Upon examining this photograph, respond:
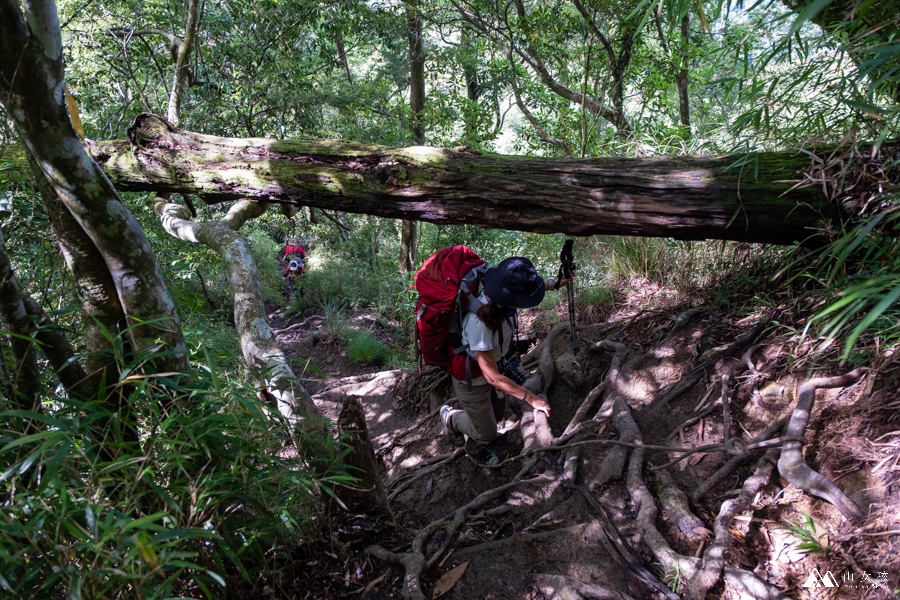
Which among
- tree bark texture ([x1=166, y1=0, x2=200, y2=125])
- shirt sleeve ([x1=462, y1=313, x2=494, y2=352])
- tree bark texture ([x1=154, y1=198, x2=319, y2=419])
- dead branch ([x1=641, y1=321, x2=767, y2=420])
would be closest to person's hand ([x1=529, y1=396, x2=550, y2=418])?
shirt sleeve ([x1=462, y1=313, x2=494, y2=352])

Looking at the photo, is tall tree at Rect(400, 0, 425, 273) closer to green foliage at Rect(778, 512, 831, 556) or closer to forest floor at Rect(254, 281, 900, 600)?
forest floor at Rect(254, 281, 900, 600)

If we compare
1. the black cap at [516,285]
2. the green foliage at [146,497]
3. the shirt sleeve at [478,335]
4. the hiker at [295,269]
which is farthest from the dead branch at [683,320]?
the hiker at [295,269]

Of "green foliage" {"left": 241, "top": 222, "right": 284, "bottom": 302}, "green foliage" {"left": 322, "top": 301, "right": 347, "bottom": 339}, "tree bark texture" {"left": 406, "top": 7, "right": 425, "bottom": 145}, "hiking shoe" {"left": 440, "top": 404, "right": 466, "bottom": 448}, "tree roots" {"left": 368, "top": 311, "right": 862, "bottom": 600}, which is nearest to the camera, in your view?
"tree roots" {"left": 368, "top": 311, "right": 862, "bottom": 600}

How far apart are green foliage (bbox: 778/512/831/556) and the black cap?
171 centimetres

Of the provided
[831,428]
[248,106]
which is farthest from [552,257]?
[831,428]

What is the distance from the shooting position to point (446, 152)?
3.78 metres

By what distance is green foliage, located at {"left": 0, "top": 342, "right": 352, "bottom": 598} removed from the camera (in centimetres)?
136

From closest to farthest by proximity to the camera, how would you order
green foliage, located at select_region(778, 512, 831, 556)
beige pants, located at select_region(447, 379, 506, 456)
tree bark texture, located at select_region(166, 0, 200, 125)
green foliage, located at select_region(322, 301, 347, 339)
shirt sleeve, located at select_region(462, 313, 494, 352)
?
green foliage, located at select_region(778, 512, 831, 556) → shirt sleeve, located at select_region(462, 313, 494, 352) → beige pants, located at select_region(447, 379, 506, 456) → tree bark texture, located at select_region(166, 0, 200, 125) → green foliage, located at select_region(322, 301, 347, 339)

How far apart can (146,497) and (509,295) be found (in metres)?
2.15

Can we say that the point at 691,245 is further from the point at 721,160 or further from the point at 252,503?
the point at 252,503

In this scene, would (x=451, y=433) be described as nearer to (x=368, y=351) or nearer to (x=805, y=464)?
(x=805, y=464)

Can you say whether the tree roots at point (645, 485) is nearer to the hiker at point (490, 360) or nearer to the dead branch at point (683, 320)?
the dead branch at point (683, 320)

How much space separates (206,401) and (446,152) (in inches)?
101

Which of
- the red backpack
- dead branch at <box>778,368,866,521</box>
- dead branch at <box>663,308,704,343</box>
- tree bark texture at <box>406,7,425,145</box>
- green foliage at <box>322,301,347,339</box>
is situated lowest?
green foliage at <box>322,301,347,339</box>
